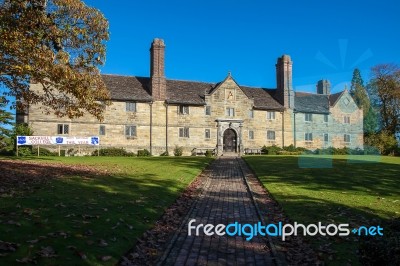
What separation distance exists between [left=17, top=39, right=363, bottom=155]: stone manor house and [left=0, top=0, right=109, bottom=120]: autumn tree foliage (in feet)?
72.1

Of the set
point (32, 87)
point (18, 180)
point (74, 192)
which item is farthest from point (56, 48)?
point (32, 87)

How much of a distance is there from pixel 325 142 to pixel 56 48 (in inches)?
A: 1807

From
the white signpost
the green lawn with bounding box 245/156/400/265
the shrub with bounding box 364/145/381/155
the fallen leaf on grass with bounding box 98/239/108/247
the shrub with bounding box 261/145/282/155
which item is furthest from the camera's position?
the shrub with bounding box 364/145/381/155

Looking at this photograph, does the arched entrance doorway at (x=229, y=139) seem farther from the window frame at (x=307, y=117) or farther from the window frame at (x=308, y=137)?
the window frame at (x=307, y=117)

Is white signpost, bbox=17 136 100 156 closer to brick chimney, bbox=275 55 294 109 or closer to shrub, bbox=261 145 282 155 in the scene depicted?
shrub, bbox=261 145 282 155

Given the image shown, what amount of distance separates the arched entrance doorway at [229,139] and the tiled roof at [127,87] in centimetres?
1186

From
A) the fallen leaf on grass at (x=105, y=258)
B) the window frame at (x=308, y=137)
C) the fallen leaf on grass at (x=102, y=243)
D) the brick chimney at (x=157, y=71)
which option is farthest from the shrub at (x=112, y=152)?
the fallen leaf on grass at (x=105, y=258)

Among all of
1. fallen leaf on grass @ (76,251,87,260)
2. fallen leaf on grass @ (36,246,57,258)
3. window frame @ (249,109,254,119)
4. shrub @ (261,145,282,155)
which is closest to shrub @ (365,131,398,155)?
shrub @ (261,145,282,155)

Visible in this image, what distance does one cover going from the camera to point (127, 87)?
46062 mm

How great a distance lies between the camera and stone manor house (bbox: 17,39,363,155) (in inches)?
1714

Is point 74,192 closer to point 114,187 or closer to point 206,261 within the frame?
point 114,187

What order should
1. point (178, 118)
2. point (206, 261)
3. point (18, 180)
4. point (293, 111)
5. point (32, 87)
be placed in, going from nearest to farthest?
1. point (206, 261)
2. point (18, 180)
3. point (32, 87)
4. point (178, 118)
5. point (293, 111)

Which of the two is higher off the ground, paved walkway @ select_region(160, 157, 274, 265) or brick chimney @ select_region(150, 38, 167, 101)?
brick chimney @ select_region(150, 38, 167, 101)

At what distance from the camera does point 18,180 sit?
13664mm
